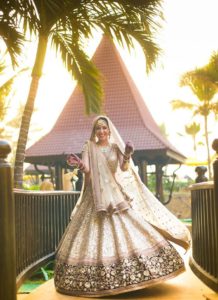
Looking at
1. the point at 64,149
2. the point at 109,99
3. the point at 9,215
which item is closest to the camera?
the point at 9,215

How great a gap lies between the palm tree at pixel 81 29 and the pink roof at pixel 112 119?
356cm

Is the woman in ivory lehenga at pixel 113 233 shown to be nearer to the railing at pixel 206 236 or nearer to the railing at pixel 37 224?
the railing at pixel 206 236

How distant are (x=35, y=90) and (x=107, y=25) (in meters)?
1.74

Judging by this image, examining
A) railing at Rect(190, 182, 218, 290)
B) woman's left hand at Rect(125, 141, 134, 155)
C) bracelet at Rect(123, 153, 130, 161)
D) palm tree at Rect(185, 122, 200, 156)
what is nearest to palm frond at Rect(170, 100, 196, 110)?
palm tree at Rect(185, 122, 200, 156)

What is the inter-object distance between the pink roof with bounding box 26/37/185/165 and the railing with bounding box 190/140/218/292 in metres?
8.03

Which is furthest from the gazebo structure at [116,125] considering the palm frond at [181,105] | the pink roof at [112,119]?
the palm frond at [181,105]

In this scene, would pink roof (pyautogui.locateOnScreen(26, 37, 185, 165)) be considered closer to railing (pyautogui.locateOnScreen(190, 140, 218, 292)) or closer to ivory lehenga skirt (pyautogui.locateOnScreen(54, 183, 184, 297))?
railing (pyautogui.locateOnScreen(190, 140, 218, 292))

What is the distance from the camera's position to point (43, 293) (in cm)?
426

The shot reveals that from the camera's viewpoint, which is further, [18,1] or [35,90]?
[35,90]

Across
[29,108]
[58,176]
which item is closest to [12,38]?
[29,108]

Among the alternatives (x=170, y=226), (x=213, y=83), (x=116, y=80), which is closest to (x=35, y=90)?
(x=170, y=226)

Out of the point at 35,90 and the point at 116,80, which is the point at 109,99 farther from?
the point at 35,90

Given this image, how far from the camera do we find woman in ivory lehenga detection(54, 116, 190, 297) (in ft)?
13.0

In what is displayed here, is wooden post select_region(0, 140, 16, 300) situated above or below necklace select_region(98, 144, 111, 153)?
below
